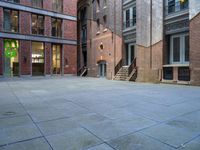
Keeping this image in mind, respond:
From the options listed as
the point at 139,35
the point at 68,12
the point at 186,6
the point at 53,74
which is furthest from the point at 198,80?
the point at 68,12

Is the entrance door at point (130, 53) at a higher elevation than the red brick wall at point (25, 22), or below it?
below

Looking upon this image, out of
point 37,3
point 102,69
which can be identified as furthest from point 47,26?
point 102,69

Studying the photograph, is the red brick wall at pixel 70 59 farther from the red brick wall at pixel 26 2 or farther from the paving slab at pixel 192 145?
the paving slab at pixel 192 145

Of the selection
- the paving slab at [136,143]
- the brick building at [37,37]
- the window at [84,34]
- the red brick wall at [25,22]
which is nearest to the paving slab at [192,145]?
the paving slab at [136,143]

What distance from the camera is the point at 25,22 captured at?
24828mm

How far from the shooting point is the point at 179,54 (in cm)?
1512

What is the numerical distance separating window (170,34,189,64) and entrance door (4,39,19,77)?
1892cm

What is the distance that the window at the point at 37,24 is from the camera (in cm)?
2586

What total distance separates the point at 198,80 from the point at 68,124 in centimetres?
1153

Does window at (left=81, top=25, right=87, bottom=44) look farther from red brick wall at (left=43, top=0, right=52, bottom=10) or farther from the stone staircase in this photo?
the stone staircase

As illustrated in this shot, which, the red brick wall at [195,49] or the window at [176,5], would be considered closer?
the red brick wall at [195,49]

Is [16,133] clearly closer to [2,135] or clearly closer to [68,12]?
[2,135]

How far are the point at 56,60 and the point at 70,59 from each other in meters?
2.24

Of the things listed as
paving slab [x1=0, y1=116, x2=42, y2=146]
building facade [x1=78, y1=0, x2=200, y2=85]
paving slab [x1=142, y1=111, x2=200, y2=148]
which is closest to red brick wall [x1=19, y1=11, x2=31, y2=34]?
building facade [x1=78, y1=0, x2=200, y2=85]
